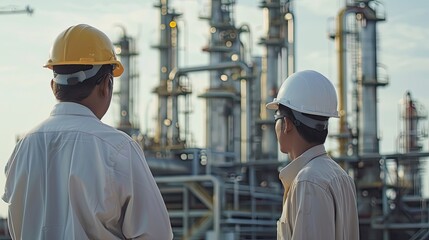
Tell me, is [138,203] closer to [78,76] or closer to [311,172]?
[78,76]

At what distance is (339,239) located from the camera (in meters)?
3.37

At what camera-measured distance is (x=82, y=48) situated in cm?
274

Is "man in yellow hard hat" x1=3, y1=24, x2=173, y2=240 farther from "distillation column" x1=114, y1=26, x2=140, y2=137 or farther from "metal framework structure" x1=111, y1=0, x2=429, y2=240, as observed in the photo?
"distillation column" x1=114, y1=26, x2=140, y2=137

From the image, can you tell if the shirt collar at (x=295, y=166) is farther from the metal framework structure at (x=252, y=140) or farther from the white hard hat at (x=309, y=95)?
the metal framework structure at (x=252, y=140)

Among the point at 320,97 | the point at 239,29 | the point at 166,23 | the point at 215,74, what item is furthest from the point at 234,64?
the point at 320,97

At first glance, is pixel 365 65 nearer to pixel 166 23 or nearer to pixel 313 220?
pixel 166 23

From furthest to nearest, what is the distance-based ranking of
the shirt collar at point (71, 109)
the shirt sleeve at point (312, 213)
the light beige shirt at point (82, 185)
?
the shirt sleeve at point (312, 213) → the shirt collar at point (71, 109) → the light beige shirt at point (82, 185)

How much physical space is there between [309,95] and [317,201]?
511 millimetres

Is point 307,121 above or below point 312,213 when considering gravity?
above

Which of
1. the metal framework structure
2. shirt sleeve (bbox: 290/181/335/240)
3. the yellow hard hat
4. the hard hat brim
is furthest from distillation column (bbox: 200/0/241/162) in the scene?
the yellow hard hat

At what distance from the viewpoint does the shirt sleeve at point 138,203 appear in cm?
255

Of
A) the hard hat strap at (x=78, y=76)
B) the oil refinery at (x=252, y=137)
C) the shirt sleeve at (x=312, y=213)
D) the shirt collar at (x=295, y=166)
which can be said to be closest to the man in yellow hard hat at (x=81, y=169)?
the hard hat strap at (x=78, y=76)

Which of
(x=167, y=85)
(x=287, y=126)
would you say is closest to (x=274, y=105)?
(x=287, y=126)

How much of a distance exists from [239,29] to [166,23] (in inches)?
105
